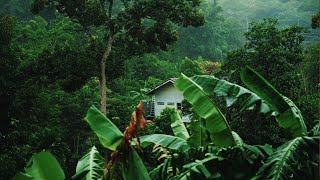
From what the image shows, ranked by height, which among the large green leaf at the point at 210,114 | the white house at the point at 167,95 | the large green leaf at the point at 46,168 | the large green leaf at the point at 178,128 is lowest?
the white house at the point at 167,95

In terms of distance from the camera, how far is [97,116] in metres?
2.86

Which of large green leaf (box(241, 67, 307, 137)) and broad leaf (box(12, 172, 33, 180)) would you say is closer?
broad leaf (box(12, 172, 33, 180))

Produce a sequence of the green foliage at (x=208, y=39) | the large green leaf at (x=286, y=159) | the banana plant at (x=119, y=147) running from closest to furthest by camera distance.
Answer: the banana plant at (x=119, y=147) → the large green leaf at (x=286, y=159) → the green foliage at (x=208, y=39)

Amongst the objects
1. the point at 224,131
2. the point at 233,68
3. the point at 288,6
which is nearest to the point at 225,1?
the point at 288,6

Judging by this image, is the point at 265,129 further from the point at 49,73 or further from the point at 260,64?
the point at 49,73

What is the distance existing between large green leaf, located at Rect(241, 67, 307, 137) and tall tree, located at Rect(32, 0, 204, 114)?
5481 mm

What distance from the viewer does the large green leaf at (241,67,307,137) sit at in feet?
9.73

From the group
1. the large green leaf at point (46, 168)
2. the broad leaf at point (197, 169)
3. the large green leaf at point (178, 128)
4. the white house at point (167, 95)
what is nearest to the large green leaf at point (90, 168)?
the large green leaf at point (46, 168)

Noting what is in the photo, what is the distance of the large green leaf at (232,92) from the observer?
9.80 ft

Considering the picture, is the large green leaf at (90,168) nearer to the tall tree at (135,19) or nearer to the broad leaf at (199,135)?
the broad leaf at (199,135)

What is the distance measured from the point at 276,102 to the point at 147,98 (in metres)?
10.6

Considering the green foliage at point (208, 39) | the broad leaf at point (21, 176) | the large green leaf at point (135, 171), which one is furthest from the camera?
the green foliage at point (208, 39)

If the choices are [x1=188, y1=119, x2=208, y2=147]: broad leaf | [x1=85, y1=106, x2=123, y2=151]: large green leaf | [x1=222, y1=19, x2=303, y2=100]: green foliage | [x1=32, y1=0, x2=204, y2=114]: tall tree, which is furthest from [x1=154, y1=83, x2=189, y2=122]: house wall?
[x1=85, y1=106, x2=123, y2=151]: large green leaf

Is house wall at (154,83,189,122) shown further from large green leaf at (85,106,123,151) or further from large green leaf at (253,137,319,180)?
large green leaf at (253,137,319,180)
